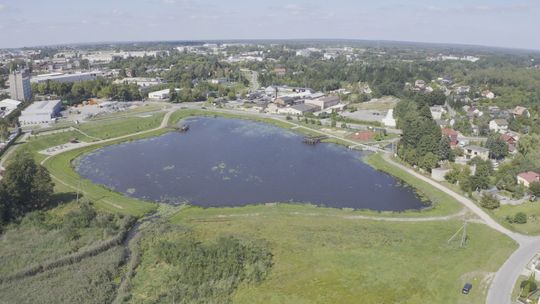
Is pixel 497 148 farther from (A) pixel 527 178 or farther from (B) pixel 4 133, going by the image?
(B) pixel 4 133


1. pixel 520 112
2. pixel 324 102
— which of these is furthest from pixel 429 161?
pixel 324 102

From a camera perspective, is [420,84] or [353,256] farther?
[420,84]

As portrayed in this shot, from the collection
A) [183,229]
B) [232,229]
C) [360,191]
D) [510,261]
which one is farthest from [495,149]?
[183,229]

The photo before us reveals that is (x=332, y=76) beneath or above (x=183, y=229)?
above

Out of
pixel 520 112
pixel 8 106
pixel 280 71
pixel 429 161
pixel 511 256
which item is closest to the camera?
pixel 511 256

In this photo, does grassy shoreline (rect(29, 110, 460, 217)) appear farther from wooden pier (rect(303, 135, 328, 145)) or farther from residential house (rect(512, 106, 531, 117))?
residential house (rect(512, 106, 531, 117))

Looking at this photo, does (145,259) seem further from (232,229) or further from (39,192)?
(39,192)

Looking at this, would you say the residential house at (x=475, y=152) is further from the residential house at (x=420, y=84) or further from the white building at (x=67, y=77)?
the white building at (x=67, y=77)

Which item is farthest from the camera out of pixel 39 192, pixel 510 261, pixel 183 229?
pixel 39 192
